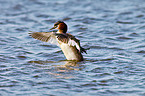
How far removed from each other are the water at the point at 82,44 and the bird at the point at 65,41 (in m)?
0.22

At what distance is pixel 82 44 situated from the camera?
9.95 m

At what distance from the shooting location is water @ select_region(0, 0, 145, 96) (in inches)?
253

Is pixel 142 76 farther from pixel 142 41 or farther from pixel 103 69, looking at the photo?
pixel 142 41

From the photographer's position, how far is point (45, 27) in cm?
1189

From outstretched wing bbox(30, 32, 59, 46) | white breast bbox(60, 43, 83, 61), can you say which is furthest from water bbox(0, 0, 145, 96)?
outstretched wing bbox(30, 32, 59, 46)

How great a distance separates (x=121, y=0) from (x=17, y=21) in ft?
18.3

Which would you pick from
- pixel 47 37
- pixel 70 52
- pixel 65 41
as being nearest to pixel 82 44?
pixel 47 37

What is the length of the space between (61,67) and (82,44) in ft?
7.62

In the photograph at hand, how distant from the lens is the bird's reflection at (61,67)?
7.20 m

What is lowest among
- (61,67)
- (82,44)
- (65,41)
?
(61,67)

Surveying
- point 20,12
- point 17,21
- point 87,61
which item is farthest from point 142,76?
point 20,12

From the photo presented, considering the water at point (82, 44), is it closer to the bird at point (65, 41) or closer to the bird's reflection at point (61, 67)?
the bird's reflection at point (61, 67)

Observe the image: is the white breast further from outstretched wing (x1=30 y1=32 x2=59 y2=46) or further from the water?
outstretched wing (x1=30 y1=32 x2=59 y2=46)

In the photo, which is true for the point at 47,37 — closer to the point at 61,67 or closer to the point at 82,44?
the point at 61,67
